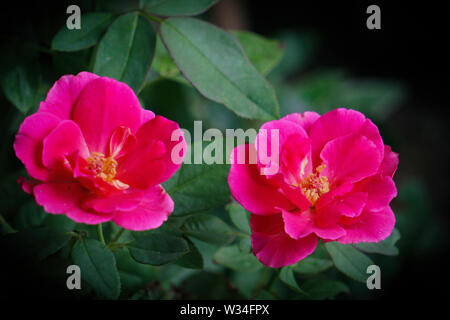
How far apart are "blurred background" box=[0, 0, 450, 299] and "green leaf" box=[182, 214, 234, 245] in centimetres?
15

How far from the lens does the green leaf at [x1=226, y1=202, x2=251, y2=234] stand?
689 millimetres

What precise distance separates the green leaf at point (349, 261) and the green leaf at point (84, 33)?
0.43 metres

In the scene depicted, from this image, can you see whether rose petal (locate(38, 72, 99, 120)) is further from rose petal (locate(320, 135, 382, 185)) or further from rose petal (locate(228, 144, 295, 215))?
rose petal (locate(320, 135, 382, 185))

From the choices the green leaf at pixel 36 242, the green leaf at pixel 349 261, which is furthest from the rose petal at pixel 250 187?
the green leaf at pixel 36 242

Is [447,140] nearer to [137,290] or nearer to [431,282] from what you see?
[431,282]

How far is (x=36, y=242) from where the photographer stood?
0.58 meters

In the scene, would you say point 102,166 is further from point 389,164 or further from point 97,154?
point 389,164

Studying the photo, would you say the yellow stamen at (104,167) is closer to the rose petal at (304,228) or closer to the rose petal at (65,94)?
the rose petal at (65,94)

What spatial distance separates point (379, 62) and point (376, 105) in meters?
0.36

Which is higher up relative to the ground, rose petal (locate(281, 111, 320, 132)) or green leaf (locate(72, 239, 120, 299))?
rose petal (locate(281, 111, 320, 132))

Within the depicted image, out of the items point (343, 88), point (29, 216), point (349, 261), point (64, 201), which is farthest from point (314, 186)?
point (343, 88)

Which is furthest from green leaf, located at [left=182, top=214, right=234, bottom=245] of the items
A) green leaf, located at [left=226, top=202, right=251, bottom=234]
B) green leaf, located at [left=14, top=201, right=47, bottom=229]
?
green leaf, located at [left=14, top=201, right=47, bottom=229]

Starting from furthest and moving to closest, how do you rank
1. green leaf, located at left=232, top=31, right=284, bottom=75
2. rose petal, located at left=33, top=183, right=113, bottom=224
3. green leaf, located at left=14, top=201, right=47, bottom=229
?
green leaf, located at left=232, top=31, right=284, bottom=75, green leaf, located at left=14, top=201, right=47, bottom=229, rose petal, located at left=33, top=183, right=113, bottom=224
